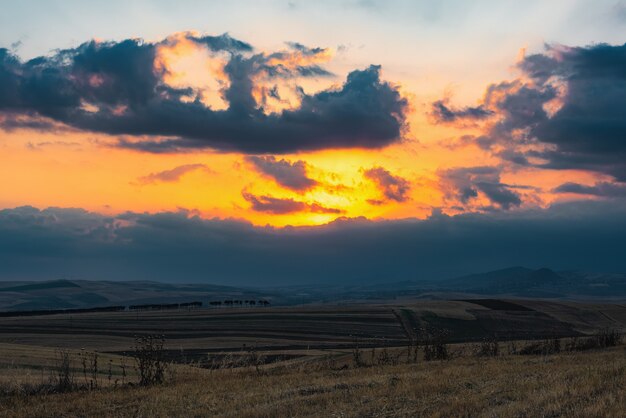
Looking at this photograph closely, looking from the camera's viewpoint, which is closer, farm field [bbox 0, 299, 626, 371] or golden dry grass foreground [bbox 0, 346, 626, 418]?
golden dry grass foreground [bbox 0, 346, 626, 418]

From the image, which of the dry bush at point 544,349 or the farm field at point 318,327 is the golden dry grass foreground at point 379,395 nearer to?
the dry bush at point 544,349

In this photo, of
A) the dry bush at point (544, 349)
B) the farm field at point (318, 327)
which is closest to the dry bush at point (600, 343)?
the dry bush at point (544, 349)

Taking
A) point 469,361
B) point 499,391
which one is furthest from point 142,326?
point 499,391

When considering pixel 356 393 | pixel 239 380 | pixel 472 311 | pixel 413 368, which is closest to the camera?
pixel 356 393

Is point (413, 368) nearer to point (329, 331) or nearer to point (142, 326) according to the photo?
point (329, 331)

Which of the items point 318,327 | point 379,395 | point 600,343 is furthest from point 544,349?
point 318,327

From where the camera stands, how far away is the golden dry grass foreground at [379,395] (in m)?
15.6

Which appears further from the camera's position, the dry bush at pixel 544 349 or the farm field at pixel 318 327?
the farm field at pixel 318 327

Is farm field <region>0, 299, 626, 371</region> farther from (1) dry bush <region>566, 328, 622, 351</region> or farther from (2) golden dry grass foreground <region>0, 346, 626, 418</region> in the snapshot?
(2) golden dry grass foreground <region>0, 346, 626, 418</region>

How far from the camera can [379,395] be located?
1930 centimetres

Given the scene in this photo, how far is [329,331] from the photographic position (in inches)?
4026

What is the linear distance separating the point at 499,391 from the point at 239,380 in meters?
10.5

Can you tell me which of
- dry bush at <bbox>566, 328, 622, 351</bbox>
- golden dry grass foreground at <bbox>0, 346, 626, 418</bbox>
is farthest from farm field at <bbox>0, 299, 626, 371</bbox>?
golden dry grass foreground at <bbox>0, 346, 626, 418</bbox>

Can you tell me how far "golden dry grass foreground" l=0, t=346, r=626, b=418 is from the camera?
51.1ft
